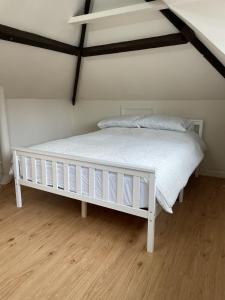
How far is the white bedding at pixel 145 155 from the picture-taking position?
5.92 ft

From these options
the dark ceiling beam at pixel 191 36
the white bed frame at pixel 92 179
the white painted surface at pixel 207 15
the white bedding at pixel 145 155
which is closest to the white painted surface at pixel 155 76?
the dark ceiling beam at pixel 191 36

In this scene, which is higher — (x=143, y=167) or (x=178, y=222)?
(x=143, y=167)

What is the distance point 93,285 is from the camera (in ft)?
4.92

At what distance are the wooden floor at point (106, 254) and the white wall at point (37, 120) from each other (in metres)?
1.31

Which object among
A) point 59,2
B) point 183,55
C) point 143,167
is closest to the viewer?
point 143,167

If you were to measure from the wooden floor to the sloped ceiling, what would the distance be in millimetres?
1668

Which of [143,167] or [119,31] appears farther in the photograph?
[119,31]

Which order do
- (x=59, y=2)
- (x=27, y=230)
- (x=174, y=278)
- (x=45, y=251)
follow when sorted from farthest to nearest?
(x=59, y=2) → (x=27, y=230) → (x=45, y=251) → (x=174, y=278)

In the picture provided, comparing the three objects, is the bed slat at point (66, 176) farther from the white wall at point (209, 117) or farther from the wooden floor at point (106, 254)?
the white wall at point (209, 117)

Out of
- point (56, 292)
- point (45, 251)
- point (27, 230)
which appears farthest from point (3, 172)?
point (56, 292)

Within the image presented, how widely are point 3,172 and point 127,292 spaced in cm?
254

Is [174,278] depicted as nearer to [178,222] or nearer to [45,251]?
[178,222]

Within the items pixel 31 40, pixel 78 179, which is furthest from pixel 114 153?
pixel 31 40

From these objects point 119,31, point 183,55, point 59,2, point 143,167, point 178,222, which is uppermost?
point 59,2
